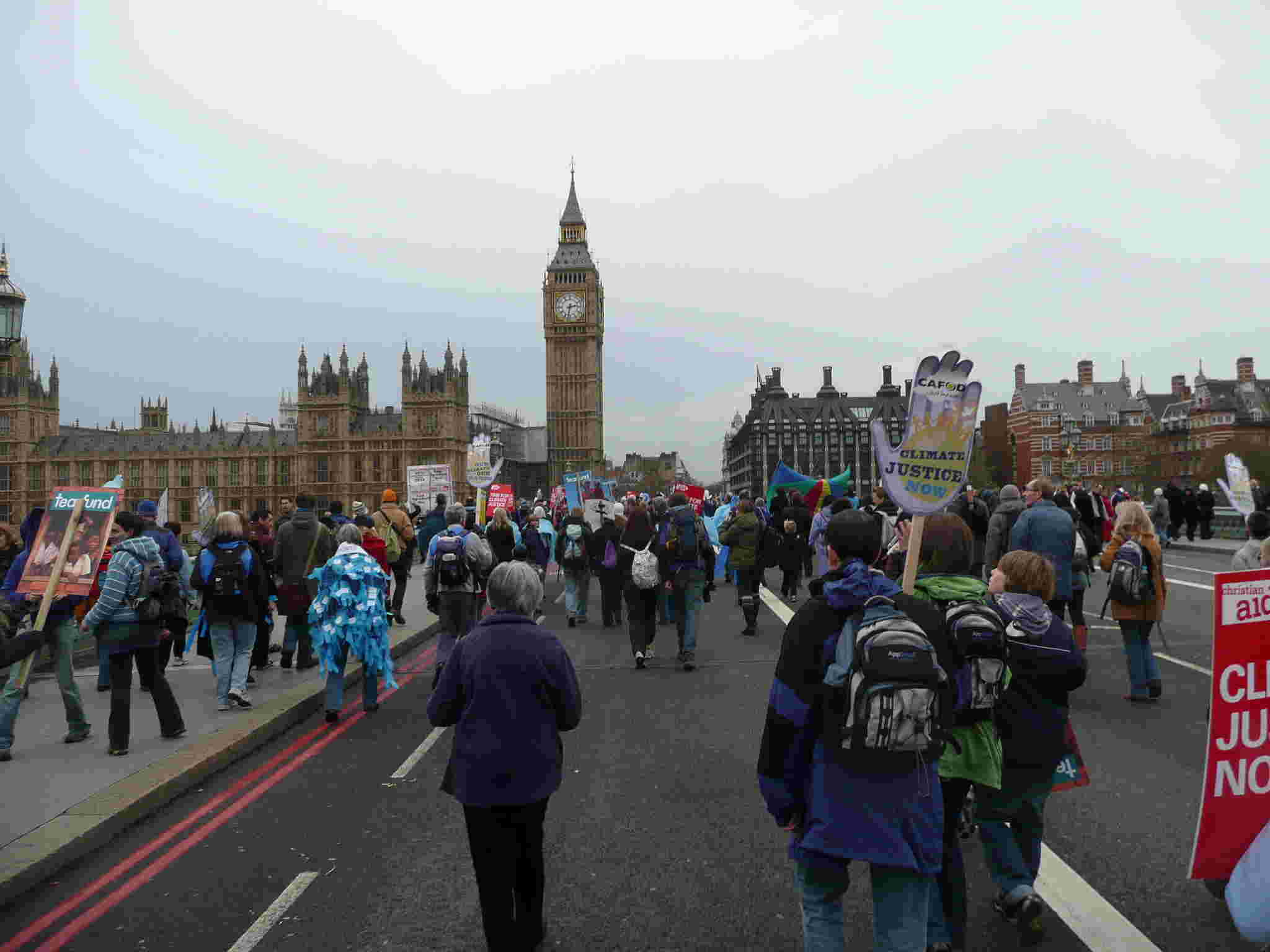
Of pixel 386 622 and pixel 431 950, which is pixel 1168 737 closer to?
pixel 431 950

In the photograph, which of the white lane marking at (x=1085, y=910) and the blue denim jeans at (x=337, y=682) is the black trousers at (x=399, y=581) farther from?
the white lane marking at (x=1085, y=910)

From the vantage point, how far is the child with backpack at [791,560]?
1623 cm

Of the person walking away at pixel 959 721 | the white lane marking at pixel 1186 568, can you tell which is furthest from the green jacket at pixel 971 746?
the white lane marking at pixel 1186 568


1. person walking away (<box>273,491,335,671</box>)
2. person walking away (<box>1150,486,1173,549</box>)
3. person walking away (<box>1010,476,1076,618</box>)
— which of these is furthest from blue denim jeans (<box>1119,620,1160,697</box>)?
person walking away (<box>1150,486,1173,549</box>)

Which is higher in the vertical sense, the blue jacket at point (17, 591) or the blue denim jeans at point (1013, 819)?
the blue jacket at point (17, 591)

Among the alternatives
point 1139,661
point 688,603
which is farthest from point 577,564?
point 1139,661

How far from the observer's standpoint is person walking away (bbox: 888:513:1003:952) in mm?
4016

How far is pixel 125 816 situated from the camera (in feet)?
20.0

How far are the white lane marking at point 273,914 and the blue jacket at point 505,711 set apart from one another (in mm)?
1349

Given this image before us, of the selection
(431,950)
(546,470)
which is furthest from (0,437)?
(431,950)

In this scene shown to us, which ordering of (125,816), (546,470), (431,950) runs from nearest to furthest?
(431,950) → (125,816) → (546,470)

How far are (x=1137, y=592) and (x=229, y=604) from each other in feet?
27.7

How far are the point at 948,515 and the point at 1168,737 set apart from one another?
436 cm

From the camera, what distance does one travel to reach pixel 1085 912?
446 centimetres
